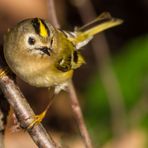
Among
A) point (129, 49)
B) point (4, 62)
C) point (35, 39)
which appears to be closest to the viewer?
point (35, 39)

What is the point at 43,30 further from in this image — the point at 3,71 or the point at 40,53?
the point at 3,71

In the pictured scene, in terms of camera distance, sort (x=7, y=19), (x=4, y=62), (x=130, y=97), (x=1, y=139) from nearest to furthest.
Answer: (x=1, y=139) < (x=4, y=62) < (x=130, y=97) < (x=7, y=19)

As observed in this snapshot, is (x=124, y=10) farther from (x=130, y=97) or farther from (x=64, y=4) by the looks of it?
(x=130, y=97)

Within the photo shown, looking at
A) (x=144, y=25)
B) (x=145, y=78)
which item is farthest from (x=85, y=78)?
(x=145, y=78)

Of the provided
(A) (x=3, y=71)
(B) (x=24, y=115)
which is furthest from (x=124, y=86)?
(B) (x=24, y=115)

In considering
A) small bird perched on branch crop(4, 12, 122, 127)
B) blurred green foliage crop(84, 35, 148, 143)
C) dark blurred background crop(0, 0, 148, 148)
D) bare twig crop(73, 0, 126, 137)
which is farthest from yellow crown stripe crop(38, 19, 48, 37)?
blurred green foliage crop(84, 35, 148, 143)

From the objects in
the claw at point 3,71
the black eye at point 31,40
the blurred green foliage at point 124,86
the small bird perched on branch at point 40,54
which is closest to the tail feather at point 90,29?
the small bird perched on branch at point 40,54

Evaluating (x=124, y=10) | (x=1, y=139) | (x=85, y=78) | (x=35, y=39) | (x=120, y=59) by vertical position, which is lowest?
(x=1, y=139)
